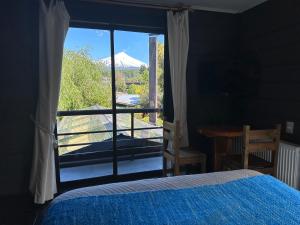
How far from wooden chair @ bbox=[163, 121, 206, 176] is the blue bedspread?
1121 millimetres

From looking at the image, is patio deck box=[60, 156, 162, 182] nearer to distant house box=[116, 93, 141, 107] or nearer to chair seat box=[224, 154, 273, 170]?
distant house box=[116, 93, 141, 107]

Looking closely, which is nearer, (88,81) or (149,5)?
(149,5)

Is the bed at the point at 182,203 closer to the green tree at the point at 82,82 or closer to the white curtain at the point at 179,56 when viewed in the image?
the white curtain at the point at 179,56

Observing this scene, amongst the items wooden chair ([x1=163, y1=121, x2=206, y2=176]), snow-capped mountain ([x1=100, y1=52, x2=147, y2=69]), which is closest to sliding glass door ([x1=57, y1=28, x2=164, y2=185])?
snow-capped mountain ([x1=100, y1=52, x2=147, y2=69])


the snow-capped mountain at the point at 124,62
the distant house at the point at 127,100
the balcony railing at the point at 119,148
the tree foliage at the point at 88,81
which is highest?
the snow-capped mountain at the point at 124,62

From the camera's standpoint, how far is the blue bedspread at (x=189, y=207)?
3.55 ft

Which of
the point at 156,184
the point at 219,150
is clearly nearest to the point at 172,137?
the point at 219,150

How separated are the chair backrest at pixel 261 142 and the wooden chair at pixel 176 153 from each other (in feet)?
1.90

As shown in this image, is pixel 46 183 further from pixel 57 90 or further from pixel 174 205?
pixel 174 205

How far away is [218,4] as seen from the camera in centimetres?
287

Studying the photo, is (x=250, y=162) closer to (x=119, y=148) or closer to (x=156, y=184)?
(x=156, y=184)

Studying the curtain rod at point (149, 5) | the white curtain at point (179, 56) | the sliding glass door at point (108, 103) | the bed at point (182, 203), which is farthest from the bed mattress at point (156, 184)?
the curtain rod at point (149, 5)

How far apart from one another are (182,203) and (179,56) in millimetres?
2041

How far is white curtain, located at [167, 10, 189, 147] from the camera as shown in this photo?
2.81m
